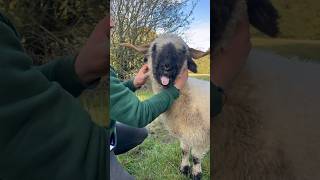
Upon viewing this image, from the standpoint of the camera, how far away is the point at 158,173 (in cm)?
288

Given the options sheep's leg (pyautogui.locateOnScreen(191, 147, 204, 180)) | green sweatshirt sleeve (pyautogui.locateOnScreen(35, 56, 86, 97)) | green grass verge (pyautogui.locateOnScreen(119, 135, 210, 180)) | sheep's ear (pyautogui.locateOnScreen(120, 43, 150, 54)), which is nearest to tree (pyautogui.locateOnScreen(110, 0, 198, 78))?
sheep's ear (pyautogui.locateOnScreen(120, 43, 150, 54))

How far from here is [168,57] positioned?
2.82 metres

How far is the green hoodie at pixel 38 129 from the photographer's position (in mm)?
2596

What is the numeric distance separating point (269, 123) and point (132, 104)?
645 millimetres

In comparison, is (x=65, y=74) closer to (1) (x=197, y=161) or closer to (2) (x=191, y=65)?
(2) (x=191, y=65)

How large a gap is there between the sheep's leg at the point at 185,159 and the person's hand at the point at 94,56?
564 millimetres

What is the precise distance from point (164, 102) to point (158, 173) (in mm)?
336

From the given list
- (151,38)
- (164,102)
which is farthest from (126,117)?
(151,38)

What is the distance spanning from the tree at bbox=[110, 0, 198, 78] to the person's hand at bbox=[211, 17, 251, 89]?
0.22 metres

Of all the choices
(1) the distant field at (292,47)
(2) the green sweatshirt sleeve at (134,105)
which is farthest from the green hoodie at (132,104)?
(1) the distant field at (292,47)

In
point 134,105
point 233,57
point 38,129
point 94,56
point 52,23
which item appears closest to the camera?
point 38,129

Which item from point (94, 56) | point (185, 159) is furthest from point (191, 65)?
point (94, 56)

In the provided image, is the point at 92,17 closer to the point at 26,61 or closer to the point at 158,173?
the point at 26,61

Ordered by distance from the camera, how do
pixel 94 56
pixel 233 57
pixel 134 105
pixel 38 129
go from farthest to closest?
pixel 94 56, pixel 134 105, pixel 233 57, pixel 38 129
